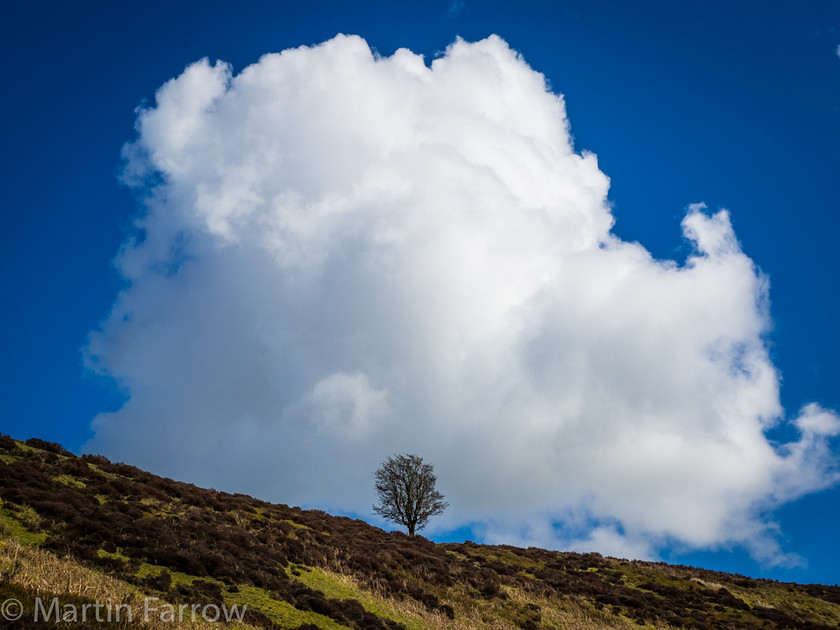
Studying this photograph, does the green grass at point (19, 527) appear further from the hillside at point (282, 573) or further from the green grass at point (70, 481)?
the green grass at point (70, 481)

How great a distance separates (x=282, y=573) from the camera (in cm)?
2159

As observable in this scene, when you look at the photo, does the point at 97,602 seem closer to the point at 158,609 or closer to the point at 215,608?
the point at 158,609

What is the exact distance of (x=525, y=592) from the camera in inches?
1196

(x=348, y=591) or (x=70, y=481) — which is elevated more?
(x=70, y=481)

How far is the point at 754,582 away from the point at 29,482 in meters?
49.4

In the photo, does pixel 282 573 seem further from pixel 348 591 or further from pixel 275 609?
pixel 275 609

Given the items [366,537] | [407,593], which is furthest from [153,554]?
[366,537]
